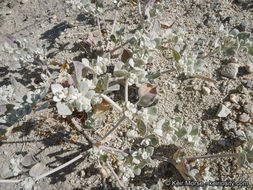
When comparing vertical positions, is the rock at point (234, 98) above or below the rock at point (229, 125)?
above

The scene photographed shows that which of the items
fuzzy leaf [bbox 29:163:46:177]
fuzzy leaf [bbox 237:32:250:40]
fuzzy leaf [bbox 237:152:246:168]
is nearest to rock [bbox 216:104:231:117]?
fuzzy leaf [bbox 237:152:246:168]

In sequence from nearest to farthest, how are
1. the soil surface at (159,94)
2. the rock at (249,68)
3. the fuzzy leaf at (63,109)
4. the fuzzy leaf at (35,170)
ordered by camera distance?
the fuzzy leaf at (63,109), the fuzzy leaf at (35,170), the soil surface at (159,94), the rock at (249,68)

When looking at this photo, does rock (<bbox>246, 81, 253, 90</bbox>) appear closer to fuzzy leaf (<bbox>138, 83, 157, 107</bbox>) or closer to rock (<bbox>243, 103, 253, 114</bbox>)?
rock (<bbox>243, 103, 253, 114</bbox>)

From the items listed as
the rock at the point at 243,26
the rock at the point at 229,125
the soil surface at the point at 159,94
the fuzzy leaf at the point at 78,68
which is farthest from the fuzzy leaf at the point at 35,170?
the rock at the point at 243,26

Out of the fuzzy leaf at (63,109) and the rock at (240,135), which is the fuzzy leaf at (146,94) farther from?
the rock at (240,135)

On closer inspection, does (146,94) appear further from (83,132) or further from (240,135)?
(240,135)

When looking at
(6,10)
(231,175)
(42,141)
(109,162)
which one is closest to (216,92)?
(231,175)
